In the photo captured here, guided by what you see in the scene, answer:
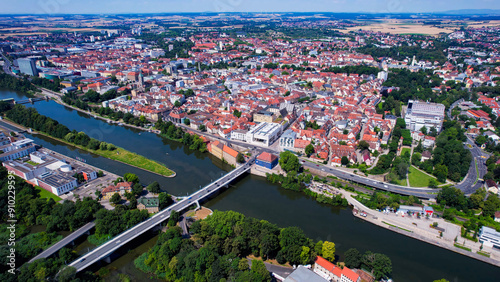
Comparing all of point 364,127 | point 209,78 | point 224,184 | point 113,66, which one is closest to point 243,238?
point 224,184

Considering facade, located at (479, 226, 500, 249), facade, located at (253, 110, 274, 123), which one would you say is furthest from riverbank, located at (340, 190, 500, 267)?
facade, located at (253, 110, 274, 123)

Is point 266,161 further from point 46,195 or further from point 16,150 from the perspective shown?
point 16,150

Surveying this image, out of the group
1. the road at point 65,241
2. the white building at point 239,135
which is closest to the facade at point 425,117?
the white building at point 239,135

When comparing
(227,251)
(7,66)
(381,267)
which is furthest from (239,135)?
(7,66)

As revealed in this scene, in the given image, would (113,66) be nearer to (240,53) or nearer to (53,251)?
(240,53)

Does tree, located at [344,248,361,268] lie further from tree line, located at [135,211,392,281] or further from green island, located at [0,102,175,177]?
green island, located at [0,102,175,177]
